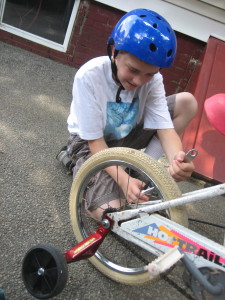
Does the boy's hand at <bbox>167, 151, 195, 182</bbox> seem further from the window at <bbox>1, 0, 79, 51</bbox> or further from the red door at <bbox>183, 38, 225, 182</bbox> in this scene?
the window at <bbox>1, 0, 79, 51</bbox>

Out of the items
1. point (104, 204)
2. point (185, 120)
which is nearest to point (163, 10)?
point (185, 120)

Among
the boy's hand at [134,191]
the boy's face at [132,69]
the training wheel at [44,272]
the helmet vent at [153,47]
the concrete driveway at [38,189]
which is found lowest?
the concrete driveway at [38,189]

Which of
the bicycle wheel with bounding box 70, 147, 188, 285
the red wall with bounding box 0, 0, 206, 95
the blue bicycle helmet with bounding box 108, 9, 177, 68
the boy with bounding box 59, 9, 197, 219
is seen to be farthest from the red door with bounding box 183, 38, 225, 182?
the blue bicycle helmet with bounding box 108, 9, 177, 68

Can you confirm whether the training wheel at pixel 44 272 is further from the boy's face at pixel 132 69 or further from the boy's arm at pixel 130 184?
the boy's face at pixel 132 69

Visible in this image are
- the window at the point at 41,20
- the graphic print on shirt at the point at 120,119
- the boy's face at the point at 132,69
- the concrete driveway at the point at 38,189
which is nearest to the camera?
the concrete driveway at the point at 38,189

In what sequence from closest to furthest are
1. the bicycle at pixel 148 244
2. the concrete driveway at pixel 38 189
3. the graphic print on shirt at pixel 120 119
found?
the bicycle at pixel 148 244
the concrete driveway at pixel 38 189
the graphic print on shirt at pixel 120 119

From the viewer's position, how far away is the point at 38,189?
210 cm

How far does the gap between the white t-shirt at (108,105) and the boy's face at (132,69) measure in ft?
0.46

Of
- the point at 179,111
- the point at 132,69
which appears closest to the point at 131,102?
the point at 132,69

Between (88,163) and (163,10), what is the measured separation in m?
2.68

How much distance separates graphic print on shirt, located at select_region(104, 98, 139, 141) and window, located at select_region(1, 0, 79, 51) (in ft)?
7.66

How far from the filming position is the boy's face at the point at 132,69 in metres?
1.71

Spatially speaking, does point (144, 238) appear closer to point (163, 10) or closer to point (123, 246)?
point (123, 246)

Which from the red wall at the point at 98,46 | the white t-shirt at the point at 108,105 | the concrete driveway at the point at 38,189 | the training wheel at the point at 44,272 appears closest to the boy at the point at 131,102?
the white t-shirt at the point at 108,105
